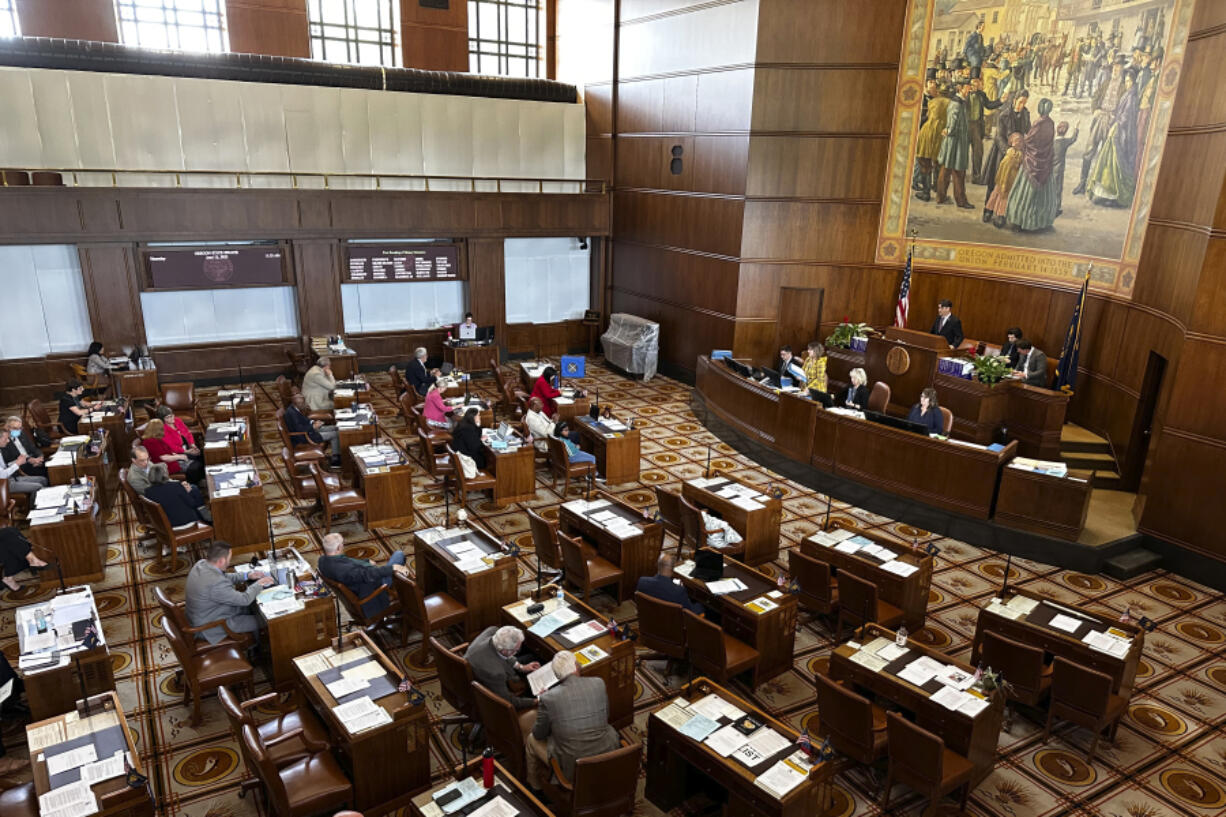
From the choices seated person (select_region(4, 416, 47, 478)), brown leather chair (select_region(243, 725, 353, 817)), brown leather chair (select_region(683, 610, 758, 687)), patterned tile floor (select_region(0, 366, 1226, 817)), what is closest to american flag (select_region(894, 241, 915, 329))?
patterned tile floor (select_region(0, 366, 1226, 817))

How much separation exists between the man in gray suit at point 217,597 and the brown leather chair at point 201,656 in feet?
0.17

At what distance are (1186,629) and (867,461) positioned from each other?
350 cm

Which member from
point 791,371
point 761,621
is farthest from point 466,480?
point 791,371

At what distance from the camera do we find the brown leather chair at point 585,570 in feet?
22.1

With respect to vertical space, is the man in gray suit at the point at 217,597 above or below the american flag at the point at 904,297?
below

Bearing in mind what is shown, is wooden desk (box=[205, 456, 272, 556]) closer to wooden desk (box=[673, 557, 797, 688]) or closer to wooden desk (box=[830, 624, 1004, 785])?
wooden desk (box=[673, 557, 797, 688])

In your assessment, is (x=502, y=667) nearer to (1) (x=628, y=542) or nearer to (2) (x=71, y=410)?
(1) (x=628, y=542)

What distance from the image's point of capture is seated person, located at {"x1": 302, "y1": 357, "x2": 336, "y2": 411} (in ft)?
37.0

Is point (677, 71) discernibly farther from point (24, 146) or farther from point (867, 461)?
point (24, 146)

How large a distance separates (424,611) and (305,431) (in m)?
4.74

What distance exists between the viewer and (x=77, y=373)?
12234 mm

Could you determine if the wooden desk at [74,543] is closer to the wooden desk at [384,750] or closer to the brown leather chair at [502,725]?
the wooden desk at [384,750]

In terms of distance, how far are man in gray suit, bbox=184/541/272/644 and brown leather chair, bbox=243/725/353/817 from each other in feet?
4.45

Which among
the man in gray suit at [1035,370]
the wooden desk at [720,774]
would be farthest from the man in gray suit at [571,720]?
the man in gray suit at [1035,370]
